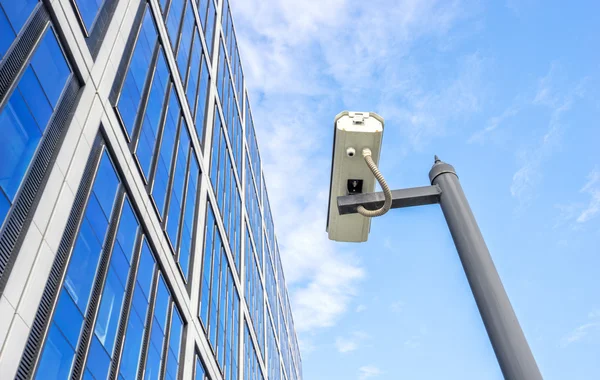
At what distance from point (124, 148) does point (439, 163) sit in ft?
51.4

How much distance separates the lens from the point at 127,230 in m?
17.3

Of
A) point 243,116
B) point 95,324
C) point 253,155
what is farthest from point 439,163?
point 253,155

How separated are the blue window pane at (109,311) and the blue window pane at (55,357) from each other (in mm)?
1644

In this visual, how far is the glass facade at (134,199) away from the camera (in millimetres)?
12398

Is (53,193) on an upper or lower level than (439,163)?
upper

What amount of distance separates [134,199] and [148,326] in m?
4.25

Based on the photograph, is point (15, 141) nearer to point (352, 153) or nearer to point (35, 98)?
point (35, 98)

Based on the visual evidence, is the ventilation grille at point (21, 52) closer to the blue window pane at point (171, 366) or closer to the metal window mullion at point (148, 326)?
the metal window mullion at point (148, 326)

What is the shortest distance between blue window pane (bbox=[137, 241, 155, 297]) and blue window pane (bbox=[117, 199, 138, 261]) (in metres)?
0.90

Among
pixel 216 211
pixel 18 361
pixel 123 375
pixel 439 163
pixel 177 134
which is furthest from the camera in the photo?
pixel 216 211

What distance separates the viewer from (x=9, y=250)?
1101 cm

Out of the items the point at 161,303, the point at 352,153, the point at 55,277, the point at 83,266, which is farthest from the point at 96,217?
the point at 352,153

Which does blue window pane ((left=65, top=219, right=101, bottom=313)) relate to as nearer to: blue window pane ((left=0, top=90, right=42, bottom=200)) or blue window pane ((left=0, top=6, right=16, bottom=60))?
blue window pane ((left=0, top=90, right=42, bottom=200))

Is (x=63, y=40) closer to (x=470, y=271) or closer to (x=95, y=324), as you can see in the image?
(x=95, y=324)
